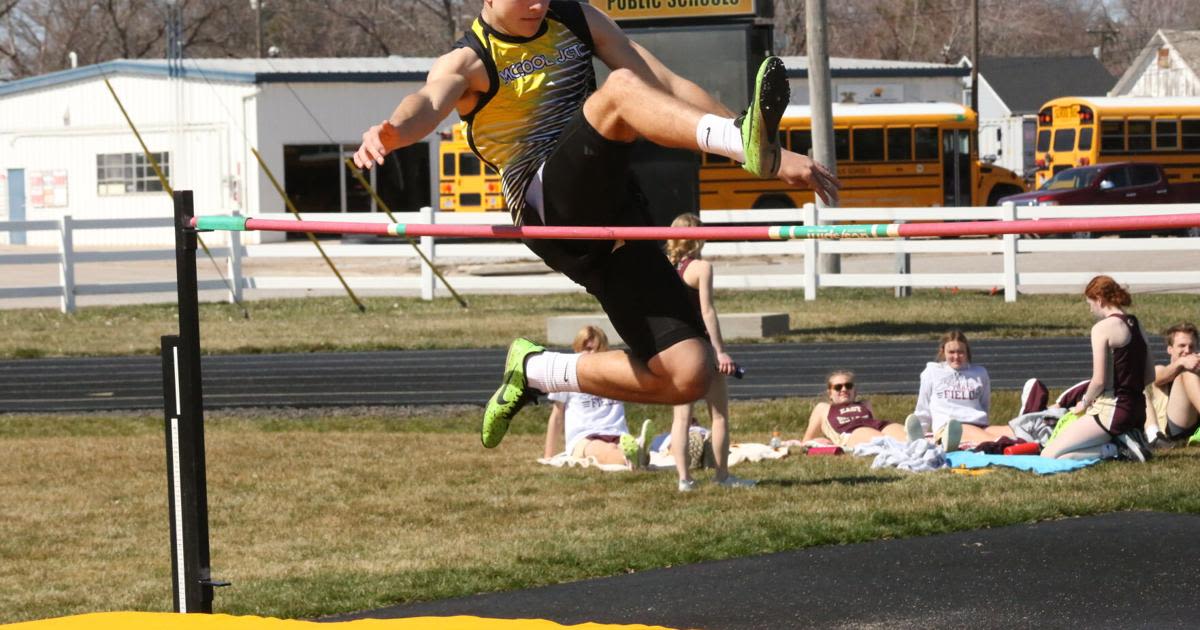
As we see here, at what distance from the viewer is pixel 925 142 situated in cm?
3167

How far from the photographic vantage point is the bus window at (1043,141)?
37938mm

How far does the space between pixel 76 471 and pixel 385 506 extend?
91.0 inches

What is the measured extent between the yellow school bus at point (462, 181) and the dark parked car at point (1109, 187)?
10.4 metres

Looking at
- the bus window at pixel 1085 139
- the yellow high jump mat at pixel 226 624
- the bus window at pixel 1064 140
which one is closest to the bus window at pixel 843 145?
the bus window at pixel 1085 139

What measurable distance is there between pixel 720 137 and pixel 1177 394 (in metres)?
6.15

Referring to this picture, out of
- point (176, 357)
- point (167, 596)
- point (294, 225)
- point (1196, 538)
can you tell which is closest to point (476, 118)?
point (294, 225)

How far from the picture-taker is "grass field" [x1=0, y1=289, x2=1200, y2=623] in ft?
23.2

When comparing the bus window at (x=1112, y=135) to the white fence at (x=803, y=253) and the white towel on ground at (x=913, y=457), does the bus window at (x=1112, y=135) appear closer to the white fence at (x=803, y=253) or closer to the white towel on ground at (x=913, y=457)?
the white fence at (x=803, y=253)

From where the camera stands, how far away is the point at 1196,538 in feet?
22.8

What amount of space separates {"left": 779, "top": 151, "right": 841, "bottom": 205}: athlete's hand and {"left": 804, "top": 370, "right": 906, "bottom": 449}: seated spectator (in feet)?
18.7

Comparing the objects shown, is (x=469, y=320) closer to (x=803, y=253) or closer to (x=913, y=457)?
(x=803, y=253)

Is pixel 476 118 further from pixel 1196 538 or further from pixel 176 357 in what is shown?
pixel 1196 538

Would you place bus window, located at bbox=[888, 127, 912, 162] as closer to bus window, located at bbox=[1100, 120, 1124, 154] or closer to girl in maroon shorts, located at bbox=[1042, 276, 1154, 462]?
bus window, located at bbox=[1100, 120, 1124, 154]

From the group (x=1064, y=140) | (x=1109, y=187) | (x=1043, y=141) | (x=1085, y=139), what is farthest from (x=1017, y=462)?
(x=1043, y=141)
